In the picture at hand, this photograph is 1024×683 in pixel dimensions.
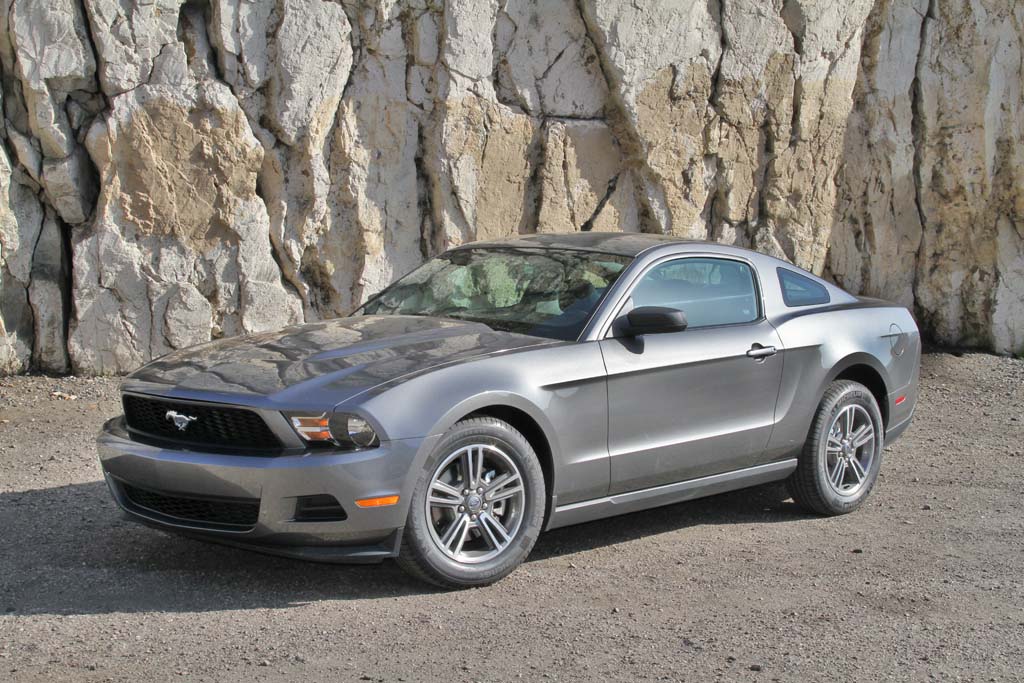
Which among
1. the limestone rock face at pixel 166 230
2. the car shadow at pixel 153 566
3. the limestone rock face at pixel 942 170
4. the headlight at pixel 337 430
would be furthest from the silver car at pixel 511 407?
the limestone rock face at pixel 942 170

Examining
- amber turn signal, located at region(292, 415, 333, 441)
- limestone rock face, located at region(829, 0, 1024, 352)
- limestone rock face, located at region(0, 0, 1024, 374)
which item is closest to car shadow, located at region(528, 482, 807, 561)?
amber turn signal, located at region(292, 415, 333, 441)

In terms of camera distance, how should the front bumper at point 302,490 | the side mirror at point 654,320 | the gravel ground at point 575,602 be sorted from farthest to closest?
the side mirror at point 654,320 < the front bumper at point 302,490 < the gravel ground at point 575,602

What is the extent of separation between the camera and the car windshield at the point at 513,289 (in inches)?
231

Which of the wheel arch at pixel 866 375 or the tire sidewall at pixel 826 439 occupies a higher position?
the wheel arch at pixel 866 375

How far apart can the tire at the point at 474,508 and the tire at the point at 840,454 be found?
1932 millimetres

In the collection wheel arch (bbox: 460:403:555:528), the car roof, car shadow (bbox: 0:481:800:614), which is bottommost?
car shadow (bbox: 0:481:800:614)

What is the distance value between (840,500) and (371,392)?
3.08 meters

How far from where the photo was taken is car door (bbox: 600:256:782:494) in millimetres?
5699

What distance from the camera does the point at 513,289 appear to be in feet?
20.3

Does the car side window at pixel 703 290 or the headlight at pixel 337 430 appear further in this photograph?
the car side window at pixel 703 290

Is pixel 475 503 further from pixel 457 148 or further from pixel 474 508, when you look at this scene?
pixel 457 148

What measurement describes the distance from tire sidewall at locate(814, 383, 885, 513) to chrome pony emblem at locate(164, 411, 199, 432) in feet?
11.0

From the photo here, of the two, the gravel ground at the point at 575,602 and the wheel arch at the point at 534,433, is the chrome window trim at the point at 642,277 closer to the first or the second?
the wheel arch at the point at 534,433

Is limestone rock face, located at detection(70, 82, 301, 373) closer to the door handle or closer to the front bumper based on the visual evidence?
the front bumper
